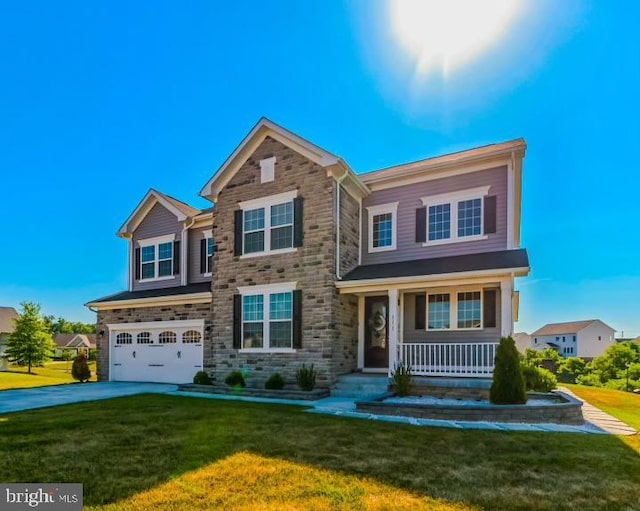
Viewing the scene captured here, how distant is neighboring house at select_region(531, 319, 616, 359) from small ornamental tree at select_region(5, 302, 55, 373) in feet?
231

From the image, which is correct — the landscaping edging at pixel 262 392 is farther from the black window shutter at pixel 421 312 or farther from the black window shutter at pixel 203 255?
the black window shutter at pixel 203 255

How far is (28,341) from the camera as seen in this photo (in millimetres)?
32719

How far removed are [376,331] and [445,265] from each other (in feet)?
10.8

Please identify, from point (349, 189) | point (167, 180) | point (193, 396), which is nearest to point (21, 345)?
point (167, 180)

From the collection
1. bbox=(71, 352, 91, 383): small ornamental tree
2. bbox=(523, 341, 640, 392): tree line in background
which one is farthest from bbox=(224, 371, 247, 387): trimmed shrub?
bbox=(523, 341, 640, 392): tree line in background

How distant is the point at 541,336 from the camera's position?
244ft

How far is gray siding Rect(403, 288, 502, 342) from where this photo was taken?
38.1 feet

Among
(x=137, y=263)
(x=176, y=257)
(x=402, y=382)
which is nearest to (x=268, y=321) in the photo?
(x=402, y=382)

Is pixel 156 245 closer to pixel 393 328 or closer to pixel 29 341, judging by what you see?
pixel 393 328

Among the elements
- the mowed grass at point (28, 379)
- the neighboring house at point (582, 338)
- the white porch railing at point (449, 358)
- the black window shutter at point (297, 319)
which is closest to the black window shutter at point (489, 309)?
the white porch railing at point (449, 358)

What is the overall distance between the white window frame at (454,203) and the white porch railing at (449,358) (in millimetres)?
3166

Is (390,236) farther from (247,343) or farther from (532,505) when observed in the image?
(532,505)

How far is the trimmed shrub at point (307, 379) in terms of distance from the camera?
37.8 ft

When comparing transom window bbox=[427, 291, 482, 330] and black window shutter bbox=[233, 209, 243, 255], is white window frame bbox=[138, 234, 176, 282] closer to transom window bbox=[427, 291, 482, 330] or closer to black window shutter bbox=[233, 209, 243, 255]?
black window shutter bbox=[233, 209, 243, 255]
